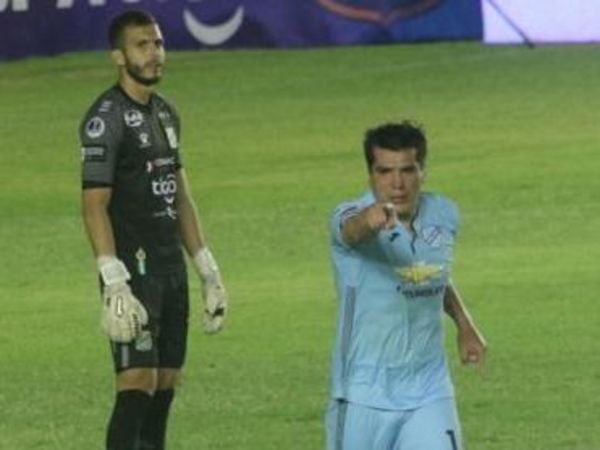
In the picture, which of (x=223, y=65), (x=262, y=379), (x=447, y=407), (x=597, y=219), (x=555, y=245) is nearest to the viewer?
(x=447, y=407)

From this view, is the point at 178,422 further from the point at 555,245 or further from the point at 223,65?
the point at 223,65

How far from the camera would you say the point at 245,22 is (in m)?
34.2

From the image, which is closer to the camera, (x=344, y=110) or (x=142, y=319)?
(x=142, y=319)

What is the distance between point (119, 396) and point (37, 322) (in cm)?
583

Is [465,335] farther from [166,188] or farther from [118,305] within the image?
[166,188]

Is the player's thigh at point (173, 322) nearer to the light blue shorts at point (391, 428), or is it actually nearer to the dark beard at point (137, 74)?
the dark beard at point (137, 74)

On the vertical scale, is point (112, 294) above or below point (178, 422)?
above

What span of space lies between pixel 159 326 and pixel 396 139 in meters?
2.92

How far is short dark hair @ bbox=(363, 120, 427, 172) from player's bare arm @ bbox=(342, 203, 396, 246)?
28 centimetres


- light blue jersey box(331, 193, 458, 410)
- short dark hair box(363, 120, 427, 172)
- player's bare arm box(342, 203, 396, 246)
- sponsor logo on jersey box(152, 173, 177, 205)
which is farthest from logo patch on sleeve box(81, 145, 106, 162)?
player's bare arm box(342, 203, 396, 246)

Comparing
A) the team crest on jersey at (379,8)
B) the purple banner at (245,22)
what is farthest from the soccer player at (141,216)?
the team crest on jersey at (379,8)

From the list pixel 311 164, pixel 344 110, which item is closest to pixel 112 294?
pixel 311 164

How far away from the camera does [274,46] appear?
3478 centimetres

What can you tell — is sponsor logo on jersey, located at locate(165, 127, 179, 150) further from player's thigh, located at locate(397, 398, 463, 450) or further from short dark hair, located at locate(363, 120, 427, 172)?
player's thigh, located at locate(397, 398, 463, 450)
